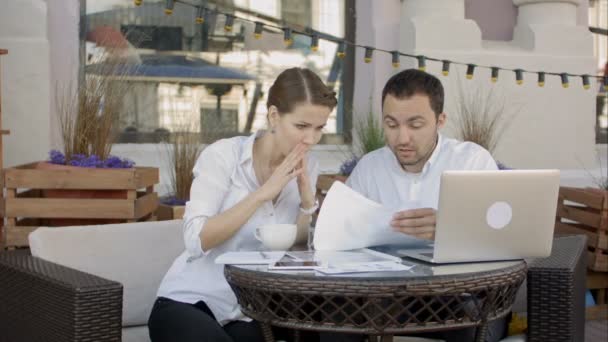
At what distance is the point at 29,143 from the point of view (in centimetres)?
555

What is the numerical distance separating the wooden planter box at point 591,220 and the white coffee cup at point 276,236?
8.74 feet

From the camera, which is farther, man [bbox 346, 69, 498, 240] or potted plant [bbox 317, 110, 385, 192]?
potted plant [bbox 317, 110, 385, 192]

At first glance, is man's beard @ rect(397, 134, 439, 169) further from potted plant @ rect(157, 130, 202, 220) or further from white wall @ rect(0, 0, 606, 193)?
white wall @ rect(0, 0, 606, 193)

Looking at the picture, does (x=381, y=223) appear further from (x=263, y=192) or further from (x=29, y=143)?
(x=29, y=143)

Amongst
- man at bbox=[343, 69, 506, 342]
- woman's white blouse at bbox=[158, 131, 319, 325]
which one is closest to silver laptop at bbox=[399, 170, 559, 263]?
man at bbox=[343, 69, 506, 342]

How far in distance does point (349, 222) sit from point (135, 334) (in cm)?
84

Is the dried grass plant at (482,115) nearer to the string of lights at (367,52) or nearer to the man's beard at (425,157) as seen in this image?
the string of lights at (367,52)

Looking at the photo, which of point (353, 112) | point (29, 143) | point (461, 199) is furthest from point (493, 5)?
point (461, 199)

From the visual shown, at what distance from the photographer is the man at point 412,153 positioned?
303 cm

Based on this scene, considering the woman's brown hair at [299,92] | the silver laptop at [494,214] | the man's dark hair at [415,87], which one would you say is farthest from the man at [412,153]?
the silver laptop at [494,214]

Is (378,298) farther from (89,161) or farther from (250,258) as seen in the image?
(89,161)

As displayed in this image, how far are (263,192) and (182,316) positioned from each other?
429 mm

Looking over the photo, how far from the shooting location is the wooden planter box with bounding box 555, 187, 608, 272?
4.79m

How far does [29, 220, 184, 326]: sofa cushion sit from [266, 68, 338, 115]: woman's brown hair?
56 cm
